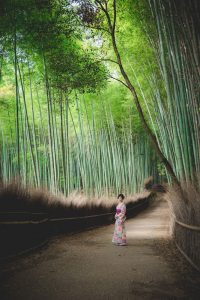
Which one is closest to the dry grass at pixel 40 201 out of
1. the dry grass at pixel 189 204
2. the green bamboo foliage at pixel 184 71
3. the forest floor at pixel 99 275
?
the forest floor at pixel 99 275

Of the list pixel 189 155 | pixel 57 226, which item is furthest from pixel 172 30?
pixel 57 226

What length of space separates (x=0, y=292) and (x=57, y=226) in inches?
156

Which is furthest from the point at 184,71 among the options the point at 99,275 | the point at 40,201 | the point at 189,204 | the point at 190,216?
the point at 40,201

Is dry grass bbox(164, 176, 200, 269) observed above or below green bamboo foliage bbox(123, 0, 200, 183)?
below

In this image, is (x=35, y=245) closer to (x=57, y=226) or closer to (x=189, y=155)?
(x=57, y=226)

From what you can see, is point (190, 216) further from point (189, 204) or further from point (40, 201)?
point (40, 201)

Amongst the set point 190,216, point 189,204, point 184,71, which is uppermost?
point 184,71

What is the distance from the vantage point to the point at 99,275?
3.32 metres

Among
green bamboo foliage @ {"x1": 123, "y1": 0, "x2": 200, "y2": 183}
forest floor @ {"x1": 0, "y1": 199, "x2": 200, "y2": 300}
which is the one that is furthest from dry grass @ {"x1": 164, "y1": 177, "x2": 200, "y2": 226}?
forest floor @ {"x1": 0, "y1": 199, "x2": 200, "y2": 300}

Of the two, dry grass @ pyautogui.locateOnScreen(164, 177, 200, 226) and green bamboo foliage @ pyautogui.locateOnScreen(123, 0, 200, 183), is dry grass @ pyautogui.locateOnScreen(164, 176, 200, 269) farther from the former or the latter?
green bamboo foliage @ pyautogui.locateOnScreen(123, 0, 200, 183)

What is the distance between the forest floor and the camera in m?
2.64

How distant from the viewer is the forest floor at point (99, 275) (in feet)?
8.67

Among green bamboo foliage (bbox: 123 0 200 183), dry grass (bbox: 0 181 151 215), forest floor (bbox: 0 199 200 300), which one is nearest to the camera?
forest floor (bbox: 0 199 200 300)

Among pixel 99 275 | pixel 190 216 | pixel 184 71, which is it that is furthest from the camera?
pixel 184 71
